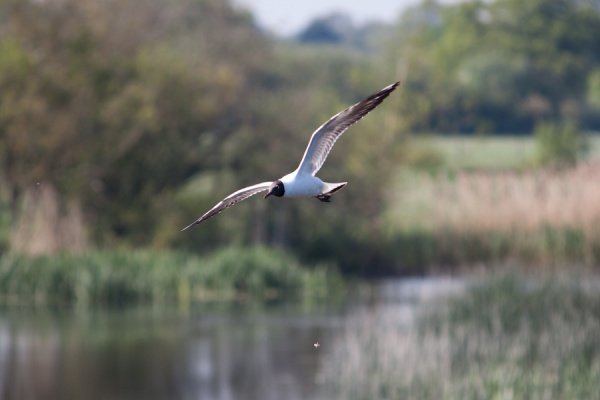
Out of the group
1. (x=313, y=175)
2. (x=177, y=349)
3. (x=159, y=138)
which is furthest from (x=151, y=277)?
(x=313, y=175)

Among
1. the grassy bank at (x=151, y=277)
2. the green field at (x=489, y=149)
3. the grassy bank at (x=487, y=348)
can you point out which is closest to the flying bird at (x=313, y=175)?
the grassy bank at (x=487, y=348)

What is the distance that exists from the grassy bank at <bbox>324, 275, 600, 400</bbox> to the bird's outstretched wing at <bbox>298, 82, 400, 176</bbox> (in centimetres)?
684

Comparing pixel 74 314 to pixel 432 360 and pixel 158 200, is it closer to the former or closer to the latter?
pixel 158 200

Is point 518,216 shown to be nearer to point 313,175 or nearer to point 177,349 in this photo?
point 177,349

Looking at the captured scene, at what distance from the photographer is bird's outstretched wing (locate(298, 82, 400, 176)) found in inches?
248

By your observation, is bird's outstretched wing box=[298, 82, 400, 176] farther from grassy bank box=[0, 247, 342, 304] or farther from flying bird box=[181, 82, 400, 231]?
grassy bank box=[0, 247, 342, 304]

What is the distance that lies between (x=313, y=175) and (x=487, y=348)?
9.27 m

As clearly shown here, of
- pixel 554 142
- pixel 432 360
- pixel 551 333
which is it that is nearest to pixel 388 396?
pixel 432 360

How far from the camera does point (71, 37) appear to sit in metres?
30.3

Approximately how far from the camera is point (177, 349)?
23.9 meters

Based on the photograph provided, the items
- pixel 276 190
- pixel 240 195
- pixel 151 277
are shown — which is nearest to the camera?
pixel 276 190

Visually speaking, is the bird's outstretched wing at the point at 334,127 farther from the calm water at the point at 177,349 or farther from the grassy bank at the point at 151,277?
the grassy bank at the point at 151,277

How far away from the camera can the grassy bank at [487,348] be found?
43.1 ft

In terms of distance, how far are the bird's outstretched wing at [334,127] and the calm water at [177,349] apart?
12.8 meters
